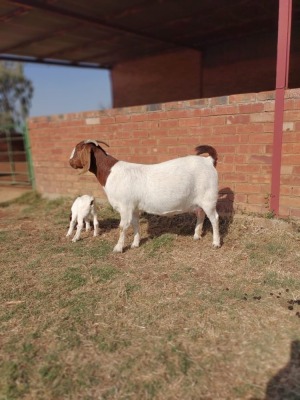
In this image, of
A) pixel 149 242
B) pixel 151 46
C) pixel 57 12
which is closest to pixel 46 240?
pixel 149 242

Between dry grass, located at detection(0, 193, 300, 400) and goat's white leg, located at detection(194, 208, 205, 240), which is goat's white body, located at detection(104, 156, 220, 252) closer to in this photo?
goat's white leg, located at detection(194, 208, 205, 240)

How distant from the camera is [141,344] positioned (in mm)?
2770

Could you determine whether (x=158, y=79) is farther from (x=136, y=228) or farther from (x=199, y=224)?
(x=136, y=228)

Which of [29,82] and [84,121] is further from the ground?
[29,82]

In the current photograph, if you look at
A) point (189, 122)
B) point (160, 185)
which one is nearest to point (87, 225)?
point (160, 185)

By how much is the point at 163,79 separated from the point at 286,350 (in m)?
12.1

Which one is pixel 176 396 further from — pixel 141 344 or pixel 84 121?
pixel 84 121

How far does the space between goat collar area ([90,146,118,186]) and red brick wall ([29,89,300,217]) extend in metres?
1.77

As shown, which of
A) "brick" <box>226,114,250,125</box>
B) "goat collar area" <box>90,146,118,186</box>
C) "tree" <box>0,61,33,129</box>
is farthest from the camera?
"tree" <box>0,61,33,129</box>

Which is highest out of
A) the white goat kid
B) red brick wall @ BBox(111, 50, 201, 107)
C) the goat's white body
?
red brick wall @ BBox(111, 50, 201, 107)

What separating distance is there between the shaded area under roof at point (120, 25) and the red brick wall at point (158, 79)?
23.0 inches

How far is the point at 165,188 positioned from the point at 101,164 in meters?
1.00

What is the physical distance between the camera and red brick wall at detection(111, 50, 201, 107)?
1207 centimetres

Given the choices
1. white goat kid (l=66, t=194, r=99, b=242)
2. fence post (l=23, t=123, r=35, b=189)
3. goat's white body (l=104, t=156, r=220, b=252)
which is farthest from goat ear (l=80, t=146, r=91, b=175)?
fence post (l=23, t=123, r=35, b=189)
